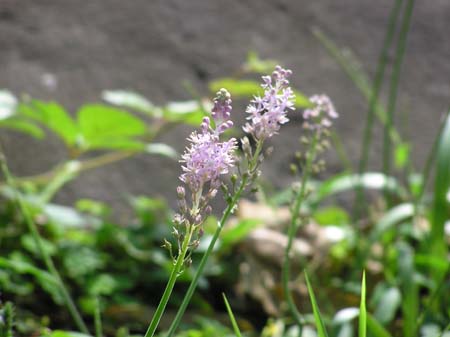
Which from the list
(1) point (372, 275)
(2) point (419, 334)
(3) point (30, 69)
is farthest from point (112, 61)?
(2) point (419, 334)

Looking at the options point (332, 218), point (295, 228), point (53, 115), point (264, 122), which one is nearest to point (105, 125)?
point (53, 115)

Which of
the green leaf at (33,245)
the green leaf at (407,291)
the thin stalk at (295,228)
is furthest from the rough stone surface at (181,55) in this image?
the thin stalk at (295,228)

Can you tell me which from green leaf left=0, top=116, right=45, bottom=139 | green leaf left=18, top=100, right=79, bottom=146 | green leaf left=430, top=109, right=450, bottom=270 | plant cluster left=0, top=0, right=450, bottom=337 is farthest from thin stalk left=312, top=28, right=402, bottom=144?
green leaf left=0, top=116, right=45, bottom=139

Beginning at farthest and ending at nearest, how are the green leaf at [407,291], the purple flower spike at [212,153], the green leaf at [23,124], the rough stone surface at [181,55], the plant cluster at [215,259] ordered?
the rough stone surface at [181,55] → the green leaf at [23,124] → the plant cluster at [215,259] → the green leaf at [407,291] → the purple flower spike at [212,153]

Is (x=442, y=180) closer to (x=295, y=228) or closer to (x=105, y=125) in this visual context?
(x=295, y=228)

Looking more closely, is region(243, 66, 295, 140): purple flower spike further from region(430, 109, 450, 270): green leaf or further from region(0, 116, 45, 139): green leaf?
region(0, 116, 45, 139): green leaf

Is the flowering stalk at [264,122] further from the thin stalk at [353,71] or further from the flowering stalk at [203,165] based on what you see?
the thin stalk at [353,71]
